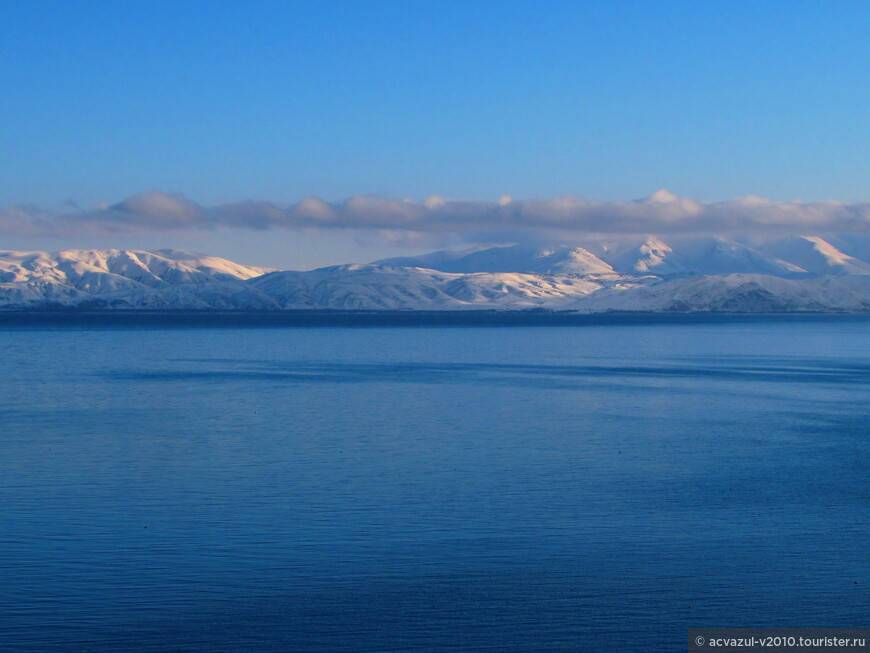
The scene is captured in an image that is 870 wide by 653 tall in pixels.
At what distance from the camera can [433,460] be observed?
82.8ft

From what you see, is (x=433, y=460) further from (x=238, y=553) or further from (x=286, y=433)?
(x=238, y=553)

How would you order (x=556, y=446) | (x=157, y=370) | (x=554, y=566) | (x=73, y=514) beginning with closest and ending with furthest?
(x=554, y=566) → (x=73, y=514) → (x=556, y=446) → (x=157, y=370)

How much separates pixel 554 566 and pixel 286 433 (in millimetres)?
15592

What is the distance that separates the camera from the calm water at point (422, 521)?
44.5 ft

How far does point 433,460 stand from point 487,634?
12194 millimetres

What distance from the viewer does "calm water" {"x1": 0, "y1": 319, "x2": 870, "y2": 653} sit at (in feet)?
44.5

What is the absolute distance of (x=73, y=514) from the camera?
19031mm

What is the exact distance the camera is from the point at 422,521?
1867cm

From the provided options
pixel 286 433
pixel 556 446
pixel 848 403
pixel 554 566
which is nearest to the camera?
pixel 554 566

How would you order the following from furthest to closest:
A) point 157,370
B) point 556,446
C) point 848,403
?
point 157,370
point 848,403
point 556,446

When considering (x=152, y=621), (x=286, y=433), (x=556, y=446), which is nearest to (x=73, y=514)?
(x=152, y=621)

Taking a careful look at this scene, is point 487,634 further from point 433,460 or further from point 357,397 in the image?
point 357,397

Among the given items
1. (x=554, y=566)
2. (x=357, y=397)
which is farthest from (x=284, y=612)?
(x=357, y=397)

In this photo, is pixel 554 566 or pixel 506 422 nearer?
pixel 554 566
